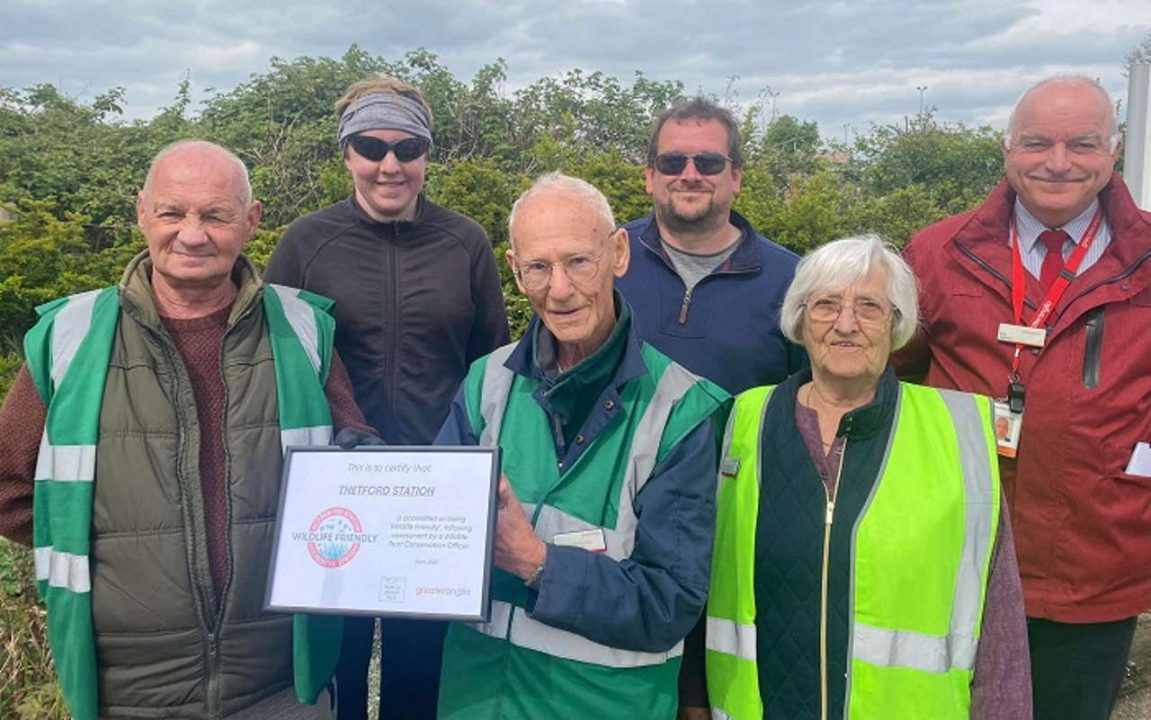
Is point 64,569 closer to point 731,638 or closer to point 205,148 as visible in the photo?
point 205,148

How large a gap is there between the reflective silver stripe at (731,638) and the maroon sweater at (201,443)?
1.38 meters

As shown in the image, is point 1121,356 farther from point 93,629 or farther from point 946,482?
point 93,629

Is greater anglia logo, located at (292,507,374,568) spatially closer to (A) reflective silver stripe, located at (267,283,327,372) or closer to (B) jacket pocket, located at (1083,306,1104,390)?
(A) reflective silver stripe, located at (267,283,327,372)

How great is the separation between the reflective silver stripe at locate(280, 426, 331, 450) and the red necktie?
238cm

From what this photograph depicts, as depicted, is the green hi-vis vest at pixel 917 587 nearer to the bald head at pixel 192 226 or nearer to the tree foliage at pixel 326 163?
the bald head at pixel 192 226

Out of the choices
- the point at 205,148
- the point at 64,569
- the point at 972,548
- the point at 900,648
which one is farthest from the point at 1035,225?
the point at 64,569

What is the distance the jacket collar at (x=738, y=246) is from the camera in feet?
11.6

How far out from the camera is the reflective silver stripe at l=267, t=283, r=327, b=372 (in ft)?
9.21

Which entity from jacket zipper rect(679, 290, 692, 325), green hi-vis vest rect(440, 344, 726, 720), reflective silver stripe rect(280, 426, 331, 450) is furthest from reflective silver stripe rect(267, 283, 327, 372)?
jacket zipper rect(679, 290, 692, 325)

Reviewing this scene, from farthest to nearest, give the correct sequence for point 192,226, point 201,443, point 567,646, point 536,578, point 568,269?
point 192,226
point 201,443
point 568,269
point 567,646
point 536,578

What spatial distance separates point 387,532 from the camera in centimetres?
228

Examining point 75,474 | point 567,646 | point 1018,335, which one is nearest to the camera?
point 567,646

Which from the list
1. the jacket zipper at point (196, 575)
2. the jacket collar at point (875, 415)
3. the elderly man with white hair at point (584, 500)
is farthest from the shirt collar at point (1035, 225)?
the jacket zipper at point (196, 575)

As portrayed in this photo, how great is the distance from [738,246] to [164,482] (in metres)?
2.26
